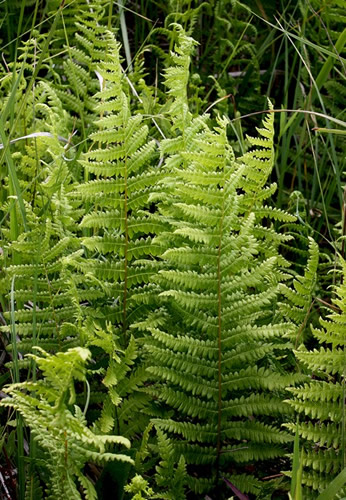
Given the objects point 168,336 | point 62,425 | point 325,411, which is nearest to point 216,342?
point 168,336

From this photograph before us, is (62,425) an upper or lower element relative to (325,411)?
upper

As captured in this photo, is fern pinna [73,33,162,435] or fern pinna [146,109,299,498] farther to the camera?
fern pinna [73,33,162,435]

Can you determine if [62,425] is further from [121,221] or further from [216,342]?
[121,221]

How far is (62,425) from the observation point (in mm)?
997

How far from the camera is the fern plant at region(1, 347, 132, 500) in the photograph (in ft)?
3.22

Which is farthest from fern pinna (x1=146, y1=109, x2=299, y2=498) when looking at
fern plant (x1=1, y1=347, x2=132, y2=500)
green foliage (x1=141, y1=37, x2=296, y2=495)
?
fern plant (x1=1, y1=347, x2=132, y2=500)

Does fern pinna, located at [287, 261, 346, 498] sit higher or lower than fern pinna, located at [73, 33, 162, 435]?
lower

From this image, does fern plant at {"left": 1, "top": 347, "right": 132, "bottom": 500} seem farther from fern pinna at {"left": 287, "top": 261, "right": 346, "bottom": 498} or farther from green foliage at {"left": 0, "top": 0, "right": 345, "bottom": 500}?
fern pinna at {"left": 287, "top": 261, "right": 346, "bottom": 498}

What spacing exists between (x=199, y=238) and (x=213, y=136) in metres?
0.20

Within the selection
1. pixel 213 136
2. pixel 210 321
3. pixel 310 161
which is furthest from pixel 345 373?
pixel 310 161

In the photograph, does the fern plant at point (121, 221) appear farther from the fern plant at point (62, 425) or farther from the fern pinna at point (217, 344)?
the fern plant at point (62, 425)

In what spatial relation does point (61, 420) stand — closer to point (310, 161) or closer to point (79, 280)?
point (79, 280)

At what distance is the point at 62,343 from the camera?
1.45 metres

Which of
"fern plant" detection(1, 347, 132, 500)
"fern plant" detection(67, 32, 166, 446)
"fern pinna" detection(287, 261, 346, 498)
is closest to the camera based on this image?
"fern plant" detection(1, 347, 132, 500)
